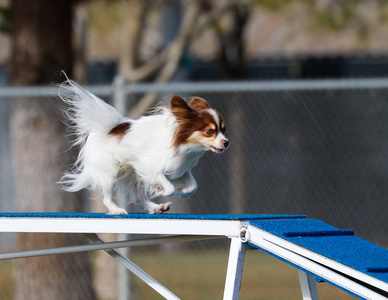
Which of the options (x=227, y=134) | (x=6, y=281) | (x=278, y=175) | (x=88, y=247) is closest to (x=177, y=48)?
(x=227, y=134)

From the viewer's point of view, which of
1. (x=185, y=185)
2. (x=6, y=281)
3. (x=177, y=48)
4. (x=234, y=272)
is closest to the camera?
(x=234, y=272)

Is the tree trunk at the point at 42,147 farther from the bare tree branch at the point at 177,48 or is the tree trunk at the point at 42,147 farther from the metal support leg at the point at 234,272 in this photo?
the metal support leg at the point at 234,272

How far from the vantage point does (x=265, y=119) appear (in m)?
9.81

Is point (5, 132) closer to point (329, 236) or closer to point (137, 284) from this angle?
point (137, 284)

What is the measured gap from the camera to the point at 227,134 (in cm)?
923

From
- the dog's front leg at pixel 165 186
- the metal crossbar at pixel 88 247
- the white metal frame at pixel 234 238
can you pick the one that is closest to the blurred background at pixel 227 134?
the metal crossbar at pixel 88 247

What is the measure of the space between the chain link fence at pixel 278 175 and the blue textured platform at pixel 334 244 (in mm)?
3892

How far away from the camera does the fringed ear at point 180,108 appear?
4.23 metres

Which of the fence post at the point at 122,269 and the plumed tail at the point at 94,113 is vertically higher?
the fence post at the point at 122,269

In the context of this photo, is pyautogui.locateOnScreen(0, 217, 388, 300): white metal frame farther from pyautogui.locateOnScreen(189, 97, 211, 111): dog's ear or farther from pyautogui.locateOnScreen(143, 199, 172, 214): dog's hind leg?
pyautogui.locateOnScreen(189, 97, 211, 111): dog's ear

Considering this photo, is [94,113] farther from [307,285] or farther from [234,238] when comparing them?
[307,285]

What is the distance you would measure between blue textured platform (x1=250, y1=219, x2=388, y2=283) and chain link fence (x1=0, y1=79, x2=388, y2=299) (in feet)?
12.8

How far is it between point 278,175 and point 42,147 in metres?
3.35

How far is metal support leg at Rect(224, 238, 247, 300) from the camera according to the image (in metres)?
3.71
